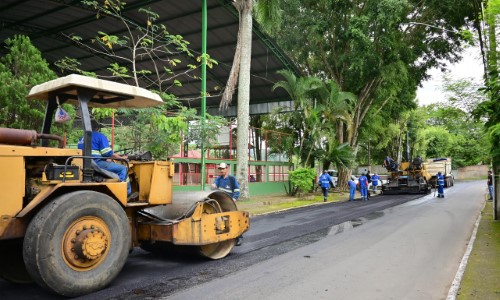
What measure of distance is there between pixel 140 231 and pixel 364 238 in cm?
518

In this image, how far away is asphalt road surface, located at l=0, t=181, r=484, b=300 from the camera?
5.00 metres

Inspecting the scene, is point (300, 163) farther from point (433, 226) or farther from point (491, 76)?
point (491, 76)

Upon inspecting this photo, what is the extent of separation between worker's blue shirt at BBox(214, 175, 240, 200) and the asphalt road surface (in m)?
1.04

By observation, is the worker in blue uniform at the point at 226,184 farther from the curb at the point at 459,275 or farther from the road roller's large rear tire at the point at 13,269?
the curb at the point at 459,275

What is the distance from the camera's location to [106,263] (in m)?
4.85

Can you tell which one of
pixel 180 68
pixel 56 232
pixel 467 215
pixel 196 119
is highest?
pixel 180 68

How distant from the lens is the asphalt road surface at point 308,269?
500 centimetres

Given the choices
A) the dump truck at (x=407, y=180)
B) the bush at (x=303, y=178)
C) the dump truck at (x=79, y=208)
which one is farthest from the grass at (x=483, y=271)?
the dump truck at (x=407, y=180)

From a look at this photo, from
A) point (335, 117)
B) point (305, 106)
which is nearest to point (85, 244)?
point (305, 106)

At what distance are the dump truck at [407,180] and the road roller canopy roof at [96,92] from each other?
21523 millimetres

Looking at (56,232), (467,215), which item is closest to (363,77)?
(467,215)

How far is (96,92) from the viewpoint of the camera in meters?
5.39

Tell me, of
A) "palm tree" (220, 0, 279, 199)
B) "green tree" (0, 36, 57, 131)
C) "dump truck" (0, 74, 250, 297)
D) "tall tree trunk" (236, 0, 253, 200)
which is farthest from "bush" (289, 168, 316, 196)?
"dump truck" (0, 74, 250, 297)

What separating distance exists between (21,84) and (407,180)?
20.9 metres
